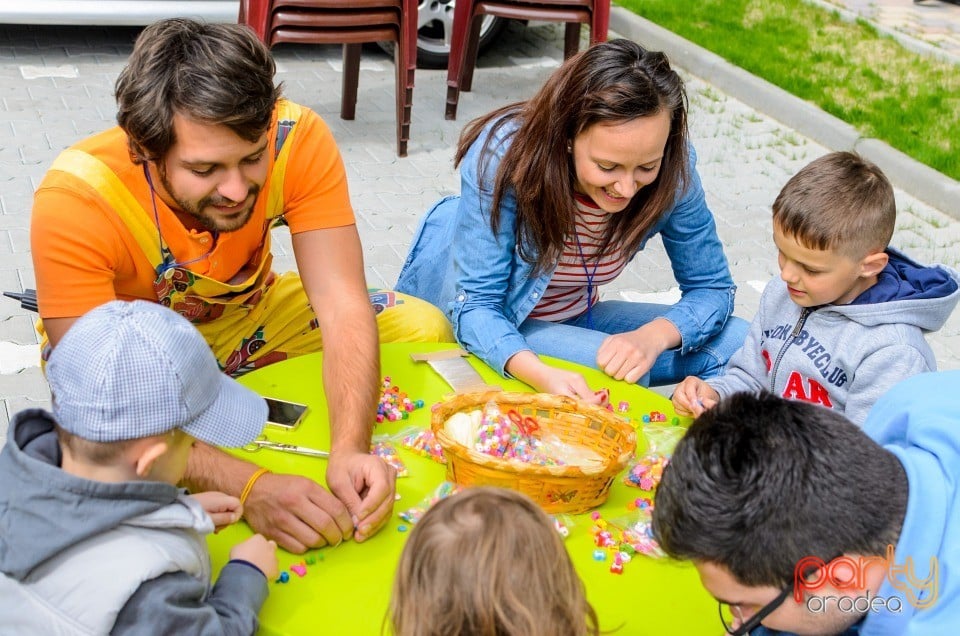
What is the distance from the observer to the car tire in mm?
7297

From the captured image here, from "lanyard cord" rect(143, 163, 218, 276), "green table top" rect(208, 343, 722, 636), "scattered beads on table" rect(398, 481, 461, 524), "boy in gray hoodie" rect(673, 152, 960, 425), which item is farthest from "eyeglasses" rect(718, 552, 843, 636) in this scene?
"lanyard cord" rect(143, 163, 218, 276)

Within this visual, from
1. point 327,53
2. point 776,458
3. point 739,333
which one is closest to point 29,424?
point 776,458

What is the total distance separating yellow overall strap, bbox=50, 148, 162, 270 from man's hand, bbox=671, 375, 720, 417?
1346mm

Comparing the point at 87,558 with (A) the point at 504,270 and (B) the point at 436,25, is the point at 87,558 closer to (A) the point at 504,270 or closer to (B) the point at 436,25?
(A) the point at 504,270

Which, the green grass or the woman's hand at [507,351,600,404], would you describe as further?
the green grass

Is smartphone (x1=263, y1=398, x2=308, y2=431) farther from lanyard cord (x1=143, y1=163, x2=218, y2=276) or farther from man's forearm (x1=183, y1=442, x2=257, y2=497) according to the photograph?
lanyard cord (x1=143, y1=163, x2=218, y2=276)

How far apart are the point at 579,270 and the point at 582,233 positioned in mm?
144

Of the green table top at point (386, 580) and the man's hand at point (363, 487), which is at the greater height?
the man's hand at point (363, 487)

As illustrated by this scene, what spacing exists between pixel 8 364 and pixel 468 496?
2.81 meters

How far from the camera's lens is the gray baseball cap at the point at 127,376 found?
1.77 metres

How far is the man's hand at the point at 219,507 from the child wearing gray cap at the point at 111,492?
0.27 metres

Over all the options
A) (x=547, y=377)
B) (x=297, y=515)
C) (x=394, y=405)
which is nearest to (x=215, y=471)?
(x=297, y=515)

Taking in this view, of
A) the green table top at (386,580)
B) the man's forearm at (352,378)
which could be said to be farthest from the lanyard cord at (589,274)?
the green table top at (386,580)

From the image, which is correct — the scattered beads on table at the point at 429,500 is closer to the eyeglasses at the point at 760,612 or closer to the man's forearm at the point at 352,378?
the man's forearm at the point at 352,378
